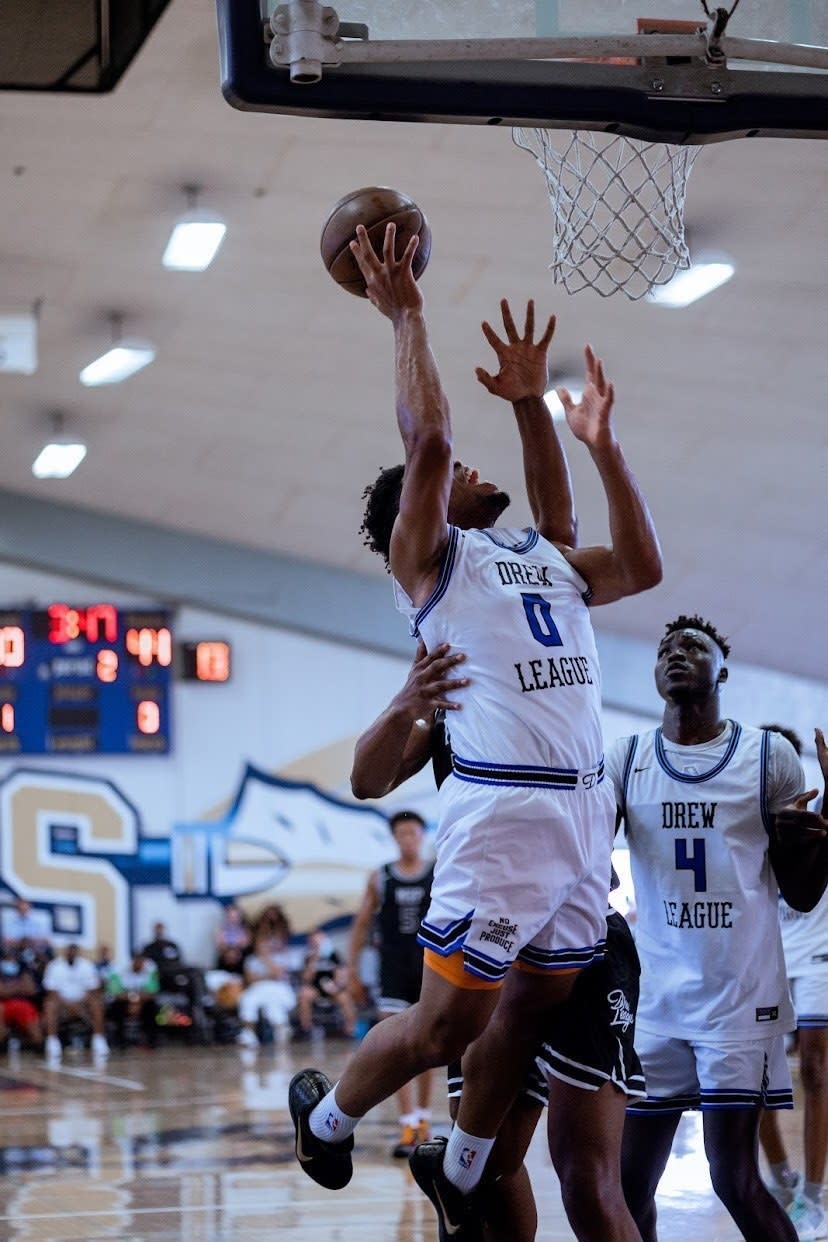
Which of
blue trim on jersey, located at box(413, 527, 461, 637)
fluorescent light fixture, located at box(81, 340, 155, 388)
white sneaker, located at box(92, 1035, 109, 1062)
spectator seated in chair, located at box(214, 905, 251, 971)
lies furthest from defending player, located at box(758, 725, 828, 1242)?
spectator seated in chair, located at box(214, 905, 251, 971)

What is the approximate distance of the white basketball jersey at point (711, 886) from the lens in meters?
5.24

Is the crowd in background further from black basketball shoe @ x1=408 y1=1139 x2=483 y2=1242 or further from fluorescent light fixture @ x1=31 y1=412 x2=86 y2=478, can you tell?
black basketball shoe @ x1=408 y1=1139 x2=483 y2=1242

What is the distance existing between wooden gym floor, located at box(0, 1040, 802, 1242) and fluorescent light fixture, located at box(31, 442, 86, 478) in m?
7.14

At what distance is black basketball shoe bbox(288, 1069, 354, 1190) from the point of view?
4.57 m

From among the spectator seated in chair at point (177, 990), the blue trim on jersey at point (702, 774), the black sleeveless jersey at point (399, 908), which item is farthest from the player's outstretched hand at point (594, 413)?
the spectator seated in chair at point (177, 990)

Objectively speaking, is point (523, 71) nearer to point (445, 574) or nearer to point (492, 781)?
→ point (445, 574)

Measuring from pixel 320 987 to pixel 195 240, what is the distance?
11.3m

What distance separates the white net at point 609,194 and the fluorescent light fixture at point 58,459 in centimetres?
1144

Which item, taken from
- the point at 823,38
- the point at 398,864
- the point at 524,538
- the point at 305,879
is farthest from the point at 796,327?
the point at 305,879

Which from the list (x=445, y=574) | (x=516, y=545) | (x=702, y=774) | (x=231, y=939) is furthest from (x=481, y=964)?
(x=231, y=939)

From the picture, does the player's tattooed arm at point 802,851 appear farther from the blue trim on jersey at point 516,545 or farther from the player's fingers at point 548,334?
the player's fingers at point 548,334

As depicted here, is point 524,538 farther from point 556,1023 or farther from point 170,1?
point 170,1

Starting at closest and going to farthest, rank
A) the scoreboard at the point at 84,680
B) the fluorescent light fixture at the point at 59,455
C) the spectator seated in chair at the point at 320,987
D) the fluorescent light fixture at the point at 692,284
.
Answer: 1. the fluorescent light fixture at the point at 692,284
2. the fluorescent light fixture at the point at 59,455
3. the spectator seated in chair at the point at 320,987
4. the scoreboard at the point at 84,680

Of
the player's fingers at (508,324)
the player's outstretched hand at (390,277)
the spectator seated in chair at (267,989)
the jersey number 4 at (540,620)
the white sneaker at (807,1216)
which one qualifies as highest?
the player's outstretched hand at (390,277)
